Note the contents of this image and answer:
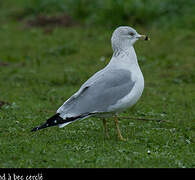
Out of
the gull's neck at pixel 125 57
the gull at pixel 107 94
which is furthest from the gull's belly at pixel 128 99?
the gull's neck at pixel 125 57

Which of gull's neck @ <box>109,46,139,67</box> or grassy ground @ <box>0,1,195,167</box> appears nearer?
grassy ground @ <box>0,1,195,167</box>

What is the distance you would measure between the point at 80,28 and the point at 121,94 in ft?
34.2

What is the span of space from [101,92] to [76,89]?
14.6 ft

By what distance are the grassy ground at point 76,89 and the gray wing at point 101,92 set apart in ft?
1.64

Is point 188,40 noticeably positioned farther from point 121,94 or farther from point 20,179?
point 20,179

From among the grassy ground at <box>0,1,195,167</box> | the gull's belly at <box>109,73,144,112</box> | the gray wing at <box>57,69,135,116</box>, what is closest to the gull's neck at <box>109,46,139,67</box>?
the gray wing at <box>57,69,135,116</box>

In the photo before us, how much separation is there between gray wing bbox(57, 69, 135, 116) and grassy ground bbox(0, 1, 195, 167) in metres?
0.50

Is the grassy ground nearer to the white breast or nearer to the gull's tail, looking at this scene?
the gull's tail

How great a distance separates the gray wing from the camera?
24.1ft

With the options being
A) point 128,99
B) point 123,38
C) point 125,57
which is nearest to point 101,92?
point 128,99

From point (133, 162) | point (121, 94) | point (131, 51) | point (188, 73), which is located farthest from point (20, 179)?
point (188, 73)

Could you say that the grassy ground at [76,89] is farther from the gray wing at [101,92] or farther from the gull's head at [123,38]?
the gull's head at [123,38]

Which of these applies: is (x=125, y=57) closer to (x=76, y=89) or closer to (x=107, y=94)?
(x=107, y=94)

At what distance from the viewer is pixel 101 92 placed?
24.5ft
